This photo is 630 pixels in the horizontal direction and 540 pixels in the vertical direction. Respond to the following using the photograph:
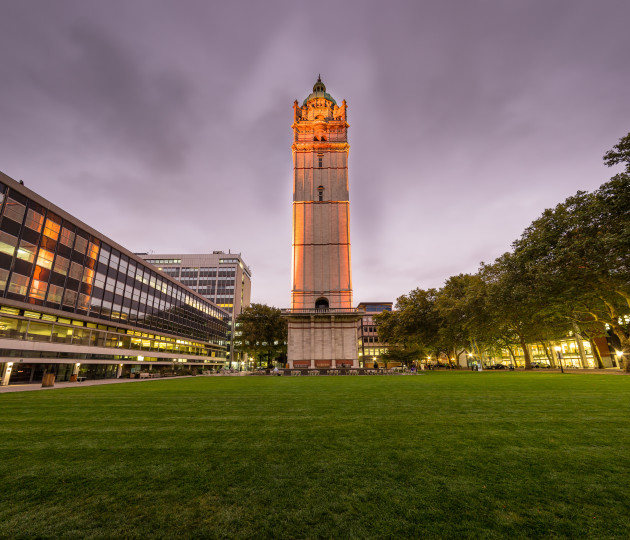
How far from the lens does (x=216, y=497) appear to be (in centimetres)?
388

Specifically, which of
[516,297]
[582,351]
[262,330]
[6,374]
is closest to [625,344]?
[516,297]

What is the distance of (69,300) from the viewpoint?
37375 mm

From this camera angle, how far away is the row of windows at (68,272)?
100 ft

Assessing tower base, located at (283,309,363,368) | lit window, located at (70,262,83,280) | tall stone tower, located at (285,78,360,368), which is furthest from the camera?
tall stone tower, located at (285,78,360,368)

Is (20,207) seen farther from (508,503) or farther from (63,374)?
(508,503)

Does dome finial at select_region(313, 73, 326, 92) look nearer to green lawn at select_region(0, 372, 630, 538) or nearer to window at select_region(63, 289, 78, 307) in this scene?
window at select_region(63, 289, 78, 307)

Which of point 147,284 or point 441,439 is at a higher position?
point 147,284

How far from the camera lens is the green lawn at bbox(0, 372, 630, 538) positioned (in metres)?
3.26

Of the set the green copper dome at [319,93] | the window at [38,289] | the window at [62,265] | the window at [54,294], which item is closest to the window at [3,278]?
the window at [38,289]

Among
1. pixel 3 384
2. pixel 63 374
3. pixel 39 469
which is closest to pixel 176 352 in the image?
pixel 63 374

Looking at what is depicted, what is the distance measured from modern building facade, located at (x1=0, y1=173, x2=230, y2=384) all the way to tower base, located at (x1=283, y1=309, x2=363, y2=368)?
25221mm

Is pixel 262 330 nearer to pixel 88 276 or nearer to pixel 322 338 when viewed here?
pixel 322 338

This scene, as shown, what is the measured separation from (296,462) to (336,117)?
67.0 metres

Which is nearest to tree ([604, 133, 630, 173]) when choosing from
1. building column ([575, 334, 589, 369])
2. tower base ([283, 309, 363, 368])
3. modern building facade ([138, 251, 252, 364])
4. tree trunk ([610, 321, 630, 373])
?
tree trunk ([610, 321, 630, 373])
